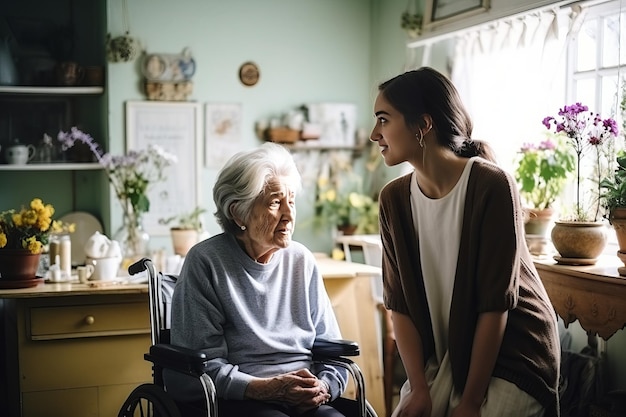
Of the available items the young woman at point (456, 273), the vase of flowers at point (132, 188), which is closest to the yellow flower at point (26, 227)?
the vase of flowers at point (132, 188)

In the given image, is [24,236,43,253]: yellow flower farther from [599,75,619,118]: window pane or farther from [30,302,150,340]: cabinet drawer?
[599,75,619,118]: window pane

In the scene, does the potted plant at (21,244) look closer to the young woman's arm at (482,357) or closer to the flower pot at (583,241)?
the young woman's arm at (482,357)

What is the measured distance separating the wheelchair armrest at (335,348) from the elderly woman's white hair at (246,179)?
1.46 ft

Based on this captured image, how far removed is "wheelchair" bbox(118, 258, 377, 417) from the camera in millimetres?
2139

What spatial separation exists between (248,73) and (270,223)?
2.33 m

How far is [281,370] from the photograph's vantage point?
2.37m

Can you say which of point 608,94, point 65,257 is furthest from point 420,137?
point 65,257

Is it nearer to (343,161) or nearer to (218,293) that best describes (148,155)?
(343,161)

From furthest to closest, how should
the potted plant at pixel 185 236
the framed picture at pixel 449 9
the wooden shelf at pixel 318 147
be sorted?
1. the wooden shelf at pixel 318 147
2. the potted plant at pixel 185 236
3. the framed picture at pixel 449 9

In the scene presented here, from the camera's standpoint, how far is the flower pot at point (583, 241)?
9.12ft

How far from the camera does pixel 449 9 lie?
3889 millimetres

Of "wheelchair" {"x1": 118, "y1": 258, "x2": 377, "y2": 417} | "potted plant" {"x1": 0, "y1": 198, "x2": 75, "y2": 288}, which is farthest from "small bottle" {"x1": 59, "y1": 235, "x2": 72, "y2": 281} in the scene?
"wheelchair" {"x1": 118, "y1": 258, "x2": 377, "y2": 417}

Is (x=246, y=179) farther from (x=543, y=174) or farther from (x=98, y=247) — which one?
(x=543, y=174)

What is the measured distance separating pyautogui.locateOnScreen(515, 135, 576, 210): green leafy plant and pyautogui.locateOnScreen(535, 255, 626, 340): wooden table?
0.41 metres
